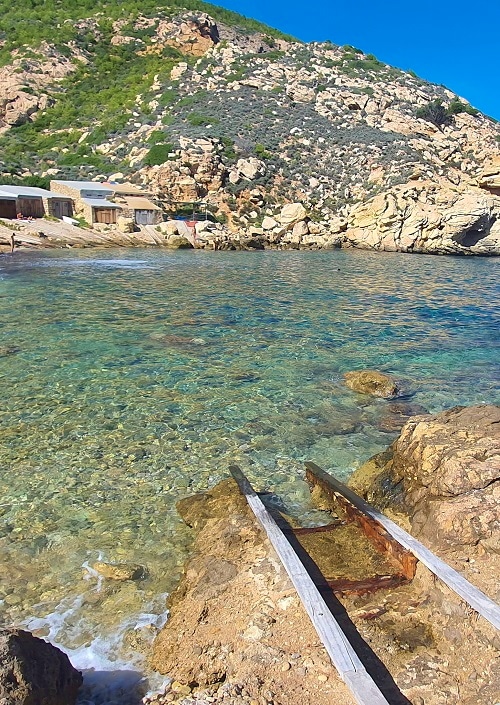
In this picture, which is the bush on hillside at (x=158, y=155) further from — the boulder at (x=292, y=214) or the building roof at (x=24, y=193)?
the boulder at (x=292, y=214)

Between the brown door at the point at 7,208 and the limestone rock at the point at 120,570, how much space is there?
42145 millimetres

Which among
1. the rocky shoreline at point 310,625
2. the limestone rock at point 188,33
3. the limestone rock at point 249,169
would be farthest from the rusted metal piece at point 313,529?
the limestone rock at point 188,33

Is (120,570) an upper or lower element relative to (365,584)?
lower

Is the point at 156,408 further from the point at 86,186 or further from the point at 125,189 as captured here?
the point at 125,189

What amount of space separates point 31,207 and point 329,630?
4458 cm

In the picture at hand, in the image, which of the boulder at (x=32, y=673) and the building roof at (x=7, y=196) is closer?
the boulder at (x=32, y=673)

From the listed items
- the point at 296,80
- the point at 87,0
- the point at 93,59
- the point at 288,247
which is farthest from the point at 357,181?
the point at 87,0

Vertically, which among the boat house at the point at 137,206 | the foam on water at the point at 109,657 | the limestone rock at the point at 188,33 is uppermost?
the limestone rock at the point at 188,33

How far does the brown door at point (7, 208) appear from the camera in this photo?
129 ft

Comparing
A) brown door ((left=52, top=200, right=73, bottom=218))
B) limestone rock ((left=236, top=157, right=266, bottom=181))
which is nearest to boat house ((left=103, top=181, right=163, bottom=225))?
brown door ((left=52, top=200, right=73, bottom=218))

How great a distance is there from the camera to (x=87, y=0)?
287ft

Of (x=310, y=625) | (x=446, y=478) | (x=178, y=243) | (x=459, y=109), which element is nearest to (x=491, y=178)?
(x=459, y=109)

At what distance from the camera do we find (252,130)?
2267 inches

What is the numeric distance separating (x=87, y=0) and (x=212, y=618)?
110 meters
